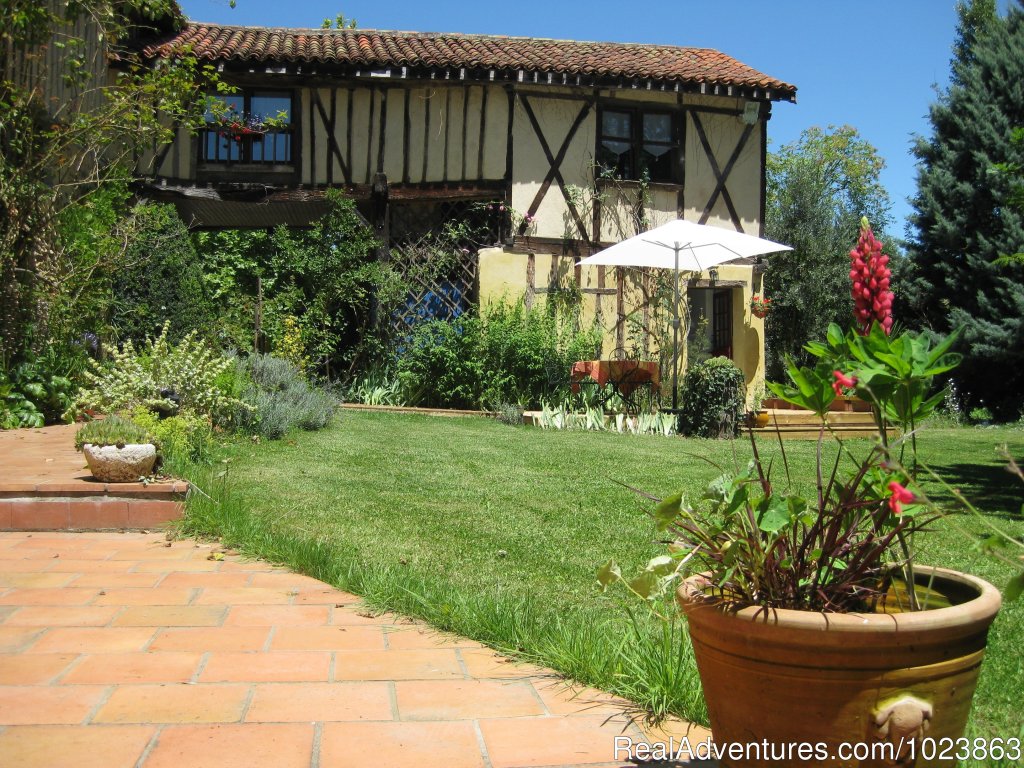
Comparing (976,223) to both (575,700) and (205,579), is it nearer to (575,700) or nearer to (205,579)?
(205,579)

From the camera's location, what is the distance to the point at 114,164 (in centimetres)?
944

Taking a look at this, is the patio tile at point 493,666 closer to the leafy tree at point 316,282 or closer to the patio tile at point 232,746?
the patio tile at point 232,746

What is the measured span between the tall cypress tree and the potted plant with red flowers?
41.4 feet

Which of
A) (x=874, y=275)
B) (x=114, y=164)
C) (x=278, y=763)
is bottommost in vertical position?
(x=278, y=763)

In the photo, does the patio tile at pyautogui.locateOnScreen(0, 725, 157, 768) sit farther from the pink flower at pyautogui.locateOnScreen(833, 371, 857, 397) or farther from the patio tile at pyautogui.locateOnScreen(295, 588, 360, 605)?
the pink flower at pyautogui.locateOnScreen(833, 371, 857, 397)

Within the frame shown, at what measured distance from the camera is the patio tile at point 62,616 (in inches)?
119

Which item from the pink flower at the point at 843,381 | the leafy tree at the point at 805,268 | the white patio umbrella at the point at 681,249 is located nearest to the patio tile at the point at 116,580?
the pink flower at the point at 843,381

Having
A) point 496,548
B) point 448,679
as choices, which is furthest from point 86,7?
point 448,679

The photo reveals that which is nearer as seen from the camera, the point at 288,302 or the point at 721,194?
the point at 288,302

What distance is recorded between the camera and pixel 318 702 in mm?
2416

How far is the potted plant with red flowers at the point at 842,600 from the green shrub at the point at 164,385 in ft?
17.3

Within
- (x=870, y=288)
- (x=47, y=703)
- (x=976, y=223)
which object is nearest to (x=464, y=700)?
(x=47, y=703)

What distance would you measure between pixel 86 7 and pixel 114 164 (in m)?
1.73

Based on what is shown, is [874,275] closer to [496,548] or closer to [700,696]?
[700,696]
